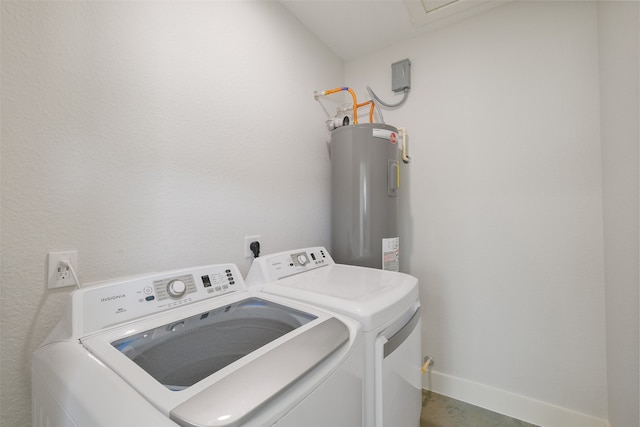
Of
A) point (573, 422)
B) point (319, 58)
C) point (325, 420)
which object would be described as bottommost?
point (573, 422)

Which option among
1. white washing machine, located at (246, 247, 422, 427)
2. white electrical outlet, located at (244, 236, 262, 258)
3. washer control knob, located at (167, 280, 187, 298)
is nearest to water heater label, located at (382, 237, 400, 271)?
white washing machine, located at (246, 247, 422, 427)

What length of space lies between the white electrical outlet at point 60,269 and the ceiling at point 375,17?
1722 mm

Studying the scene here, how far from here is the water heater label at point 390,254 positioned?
1519 mm

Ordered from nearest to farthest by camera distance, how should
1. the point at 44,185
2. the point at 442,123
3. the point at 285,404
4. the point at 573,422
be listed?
the point at 285,404 → the point at 44,185 → the point at 573,422 → the point at 442,123

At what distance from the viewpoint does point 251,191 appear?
4.42ft

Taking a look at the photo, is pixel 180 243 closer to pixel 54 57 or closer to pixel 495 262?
pixel 54 57

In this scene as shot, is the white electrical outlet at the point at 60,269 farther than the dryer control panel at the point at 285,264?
No

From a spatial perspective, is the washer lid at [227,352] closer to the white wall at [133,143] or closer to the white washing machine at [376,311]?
the white washing machine at [376,311]

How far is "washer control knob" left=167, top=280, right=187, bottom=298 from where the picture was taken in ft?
2.78

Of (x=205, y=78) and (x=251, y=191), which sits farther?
(x=251, y=191)

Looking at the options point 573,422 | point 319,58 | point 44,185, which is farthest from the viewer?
point 319,58

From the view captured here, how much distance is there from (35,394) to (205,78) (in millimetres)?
1217

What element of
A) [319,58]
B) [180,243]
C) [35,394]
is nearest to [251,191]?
[180,243]

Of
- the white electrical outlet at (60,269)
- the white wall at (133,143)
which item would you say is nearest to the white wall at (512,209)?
the white wall at (133,143)
